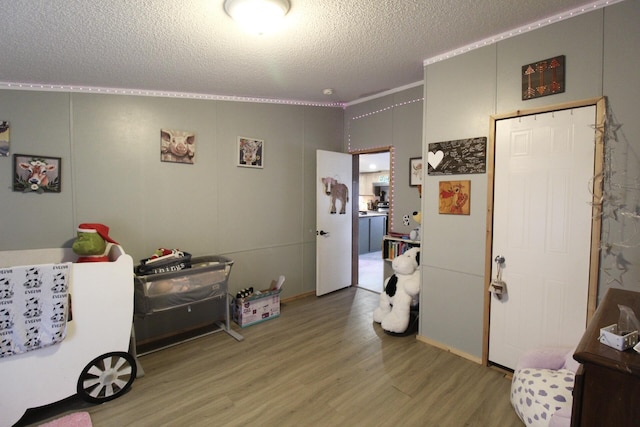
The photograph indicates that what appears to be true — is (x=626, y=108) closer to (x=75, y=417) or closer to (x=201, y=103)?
(x=201, y=103)

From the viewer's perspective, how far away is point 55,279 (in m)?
1.85

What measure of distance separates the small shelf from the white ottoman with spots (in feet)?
5.51

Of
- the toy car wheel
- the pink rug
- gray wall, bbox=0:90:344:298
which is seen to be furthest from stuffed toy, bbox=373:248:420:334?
the pink rug

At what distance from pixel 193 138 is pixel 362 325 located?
2709 mm

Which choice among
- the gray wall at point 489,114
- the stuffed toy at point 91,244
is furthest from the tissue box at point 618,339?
the stuffed toy at point 91,244

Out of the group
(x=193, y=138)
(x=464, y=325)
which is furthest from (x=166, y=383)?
(x=464, y=325)

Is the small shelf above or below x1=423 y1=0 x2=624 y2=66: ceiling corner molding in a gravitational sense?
below

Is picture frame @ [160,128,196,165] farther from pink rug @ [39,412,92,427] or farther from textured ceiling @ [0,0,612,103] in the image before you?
pink rug @ [39,412,92,427]

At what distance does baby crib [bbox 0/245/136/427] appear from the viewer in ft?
5.79

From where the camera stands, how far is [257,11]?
5.93 feet

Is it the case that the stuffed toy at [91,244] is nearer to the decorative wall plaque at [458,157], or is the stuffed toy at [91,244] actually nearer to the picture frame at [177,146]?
the picture frame at [177,146]

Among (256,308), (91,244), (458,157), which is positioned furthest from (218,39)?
(256,308)

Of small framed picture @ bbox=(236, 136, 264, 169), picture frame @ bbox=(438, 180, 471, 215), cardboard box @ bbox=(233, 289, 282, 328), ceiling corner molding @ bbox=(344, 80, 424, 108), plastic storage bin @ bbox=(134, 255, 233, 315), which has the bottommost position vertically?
cardboard box @ bbox=(233, 289, 282, 328)

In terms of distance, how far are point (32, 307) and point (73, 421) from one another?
0.78 metres
